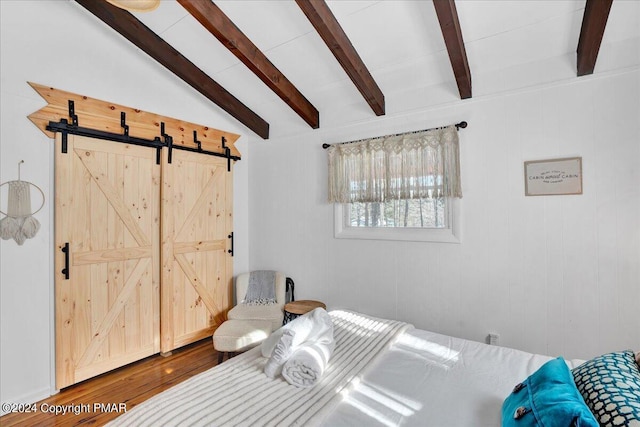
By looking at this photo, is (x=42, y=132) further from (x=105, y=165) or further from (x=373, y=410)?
(x=373, y=410)

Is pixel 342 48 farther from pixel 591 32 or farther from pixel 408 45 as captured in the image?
pixel 591 32

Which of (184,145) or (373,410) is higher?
(184,145)

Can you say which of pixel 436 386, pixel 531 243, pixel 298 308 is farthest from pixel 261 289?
pixel 531 243

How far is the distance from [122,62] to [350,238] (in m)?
2.71

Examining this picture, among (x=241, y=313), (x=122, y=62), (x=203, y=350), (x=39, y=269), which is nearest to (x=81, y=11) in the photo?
(x=122, y=62)

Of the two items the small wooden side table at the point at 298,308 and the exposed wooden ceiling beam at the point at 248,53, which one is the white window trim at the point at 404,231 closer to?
the small wooden side table at the point at 298,308

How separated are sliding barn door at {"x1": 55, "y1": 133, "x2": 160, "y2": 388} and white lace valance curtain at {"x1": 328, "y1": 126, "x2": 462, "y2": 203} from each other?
73.8 inches

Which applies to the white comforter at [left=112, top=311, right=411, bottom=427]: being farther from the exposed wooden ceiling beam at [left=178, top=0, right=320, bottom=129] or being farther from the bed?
the exposed wooden ceiling beam at [left=178, top=0, right=320, bottom=129]

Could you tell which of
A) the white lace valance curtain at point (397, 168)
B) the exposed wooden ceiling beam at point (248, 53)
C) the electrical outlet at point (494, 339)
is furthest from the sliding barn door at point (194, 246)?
the electrical outlet at point (494, 339)

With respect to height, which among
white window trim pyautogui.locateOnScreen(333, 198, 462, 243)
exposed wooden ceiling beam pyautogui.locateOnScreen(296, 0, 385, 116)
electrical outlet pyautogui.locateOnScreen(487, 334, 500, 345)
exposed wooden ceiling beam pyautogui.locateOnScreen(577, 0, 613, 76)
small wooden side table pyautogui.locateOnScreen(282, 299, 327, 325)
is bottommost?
electrical outlet pyautogui.locateOnScreen(487, 334, 500, 345)

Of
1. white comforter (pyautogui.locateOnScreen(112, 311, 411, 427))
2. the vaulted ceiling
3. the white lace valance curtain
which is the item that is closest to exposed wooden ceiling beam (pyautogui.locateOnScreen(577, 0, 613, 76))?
the vaulted ceiling

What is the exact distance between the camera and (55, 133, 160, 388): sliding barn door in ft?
7.82

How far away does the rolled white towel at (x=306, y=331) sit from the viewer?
163cm

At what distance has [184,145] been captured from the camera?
3.21 m
